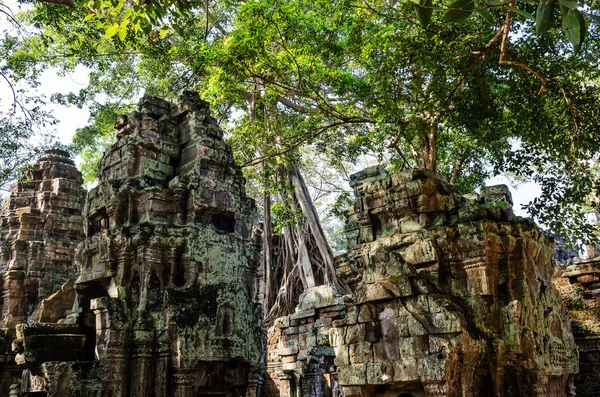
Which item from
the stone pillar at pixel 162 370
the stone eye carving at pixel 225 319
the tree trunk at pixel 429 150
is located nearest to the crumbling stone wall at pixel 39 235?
the stone pillar at pixel 162 370

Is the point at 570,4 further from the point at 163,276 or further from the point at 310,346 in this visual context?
the point at 310,346

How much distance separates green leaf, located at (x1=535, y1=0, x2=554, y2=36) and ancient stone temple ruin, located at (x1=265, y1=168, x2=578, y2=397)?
3.04m

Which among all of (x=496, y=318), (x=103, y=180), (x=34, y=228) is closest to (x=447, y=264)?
(x=496, y=318)

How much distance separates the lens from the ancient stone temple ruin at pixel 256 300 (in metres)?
5.10

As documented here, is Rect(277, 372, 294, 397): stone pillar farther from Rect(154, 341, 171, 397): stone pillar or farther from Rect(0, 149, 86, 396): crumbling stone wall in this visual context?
Rect(0, 149, 86, 396): crumbling stone wall

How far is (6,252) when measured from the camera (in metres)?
Result: 13.2

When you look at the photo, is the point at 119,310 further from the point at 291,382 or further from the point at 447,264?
the point at 291,382

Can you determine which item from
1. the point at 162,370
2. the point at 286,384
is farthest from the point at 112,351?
the point at 286,384

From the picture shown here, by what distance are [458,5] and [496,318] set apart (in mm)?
3428

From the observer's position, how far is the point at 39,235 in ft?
43.2

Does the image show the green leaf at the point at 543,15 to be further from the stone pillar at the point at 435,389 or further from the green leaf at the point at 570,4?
the stone pillar at the point at 435,389

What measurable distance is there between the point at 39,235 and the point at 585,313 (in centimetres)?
1166

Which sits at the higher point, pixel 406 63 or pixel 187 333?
pixel 406 63

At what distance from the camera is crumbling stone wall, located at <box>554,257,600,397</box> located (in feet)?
27.8
